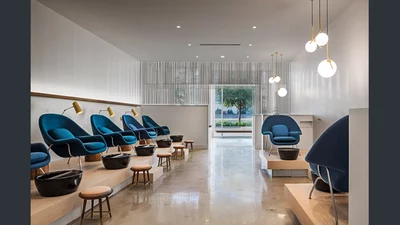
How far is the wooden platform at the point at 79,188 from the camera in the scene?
8.40ft

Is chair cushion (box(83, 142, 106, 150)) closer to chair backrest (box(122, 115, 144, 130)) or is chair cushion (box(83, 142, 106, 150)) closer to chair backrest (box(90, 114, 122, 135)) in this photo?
chair backrest (box(90, 114, 122, 135))

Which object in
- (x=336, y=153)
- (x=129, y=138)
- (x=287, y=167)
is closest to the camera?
(x=336, y=153)

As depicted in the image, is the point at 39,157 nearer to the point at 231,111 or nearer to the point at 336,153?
the point at 336,153

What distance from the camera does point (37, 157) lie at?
3369 mm

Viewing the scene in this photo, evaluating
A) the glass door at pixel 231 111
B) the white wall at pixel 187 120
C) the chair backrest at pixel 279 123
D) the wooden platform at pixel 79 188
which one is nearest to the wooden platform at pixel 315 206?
the wooden platform at pixel 79 188

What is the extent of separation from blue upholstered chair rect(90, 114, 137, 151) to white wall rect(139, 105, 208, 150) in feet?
11.3

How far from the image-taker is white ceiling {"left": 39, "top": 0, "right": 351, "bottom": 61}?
17.1 ft

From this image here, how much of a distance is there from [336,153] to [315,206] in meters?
0.68

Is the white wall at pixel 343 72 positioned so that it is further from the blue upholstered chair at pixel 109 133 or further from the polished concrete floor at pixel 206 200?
the blue upholstered chair at pixel 109 133

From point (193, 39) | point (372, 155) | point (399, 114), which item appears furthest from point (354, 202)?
point (193, 39)

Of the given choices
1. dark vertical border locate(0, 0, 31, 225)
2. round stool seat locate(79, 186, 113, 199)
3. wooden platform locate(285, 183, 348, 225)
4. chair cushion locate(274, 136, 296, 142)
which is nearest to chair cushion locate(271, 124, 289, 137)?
chair cushion locate(274, 136, 296, 142)

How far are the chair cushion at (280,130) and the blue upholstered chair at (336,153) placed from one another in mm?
4215

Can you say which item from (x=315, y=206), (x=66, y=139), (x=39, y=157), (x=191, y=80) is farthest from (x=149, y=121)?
(x=315, y=206)

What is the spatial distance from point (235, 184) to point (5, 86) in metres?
4.34
